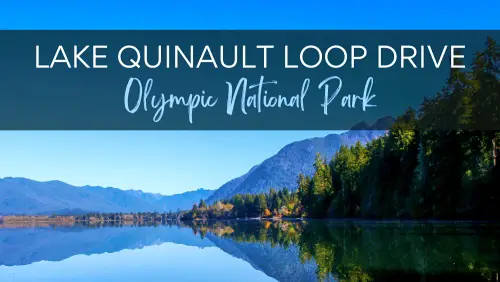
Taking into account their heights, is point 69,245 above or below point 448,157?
below

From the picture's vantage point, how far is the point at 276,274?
23828mm

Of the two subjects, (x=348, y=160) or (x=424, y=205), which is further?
(x=348, y=160)

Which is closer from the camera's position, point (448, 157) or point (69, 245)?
point (69, 245)

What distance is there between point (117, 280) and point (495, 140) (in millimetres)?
46962

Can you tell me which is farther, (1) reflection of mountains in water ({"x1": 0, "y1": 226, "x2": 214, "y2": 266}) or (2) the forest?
(2) the forest

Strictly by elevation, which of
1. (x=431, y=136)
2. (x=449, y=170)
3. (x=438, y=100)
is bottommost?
(x=449, y=170)

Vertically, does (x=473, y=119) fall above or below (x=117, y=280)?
above

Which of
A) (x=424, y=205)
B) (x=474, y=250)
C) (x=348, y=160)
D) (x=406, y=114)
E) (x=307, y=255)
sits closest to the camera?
(x=474, y=250)

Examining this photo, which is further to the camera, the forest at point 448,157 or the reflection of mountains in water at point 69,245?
the forest at point 448,157

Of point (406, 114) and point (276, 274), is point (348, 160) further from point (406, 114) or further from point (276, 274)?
point (276, 274)

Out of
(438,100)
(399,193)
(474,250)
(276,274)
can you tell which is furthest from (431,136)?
(276,274)

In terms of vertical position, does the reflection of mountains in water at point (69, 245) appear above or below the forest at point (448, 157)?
below

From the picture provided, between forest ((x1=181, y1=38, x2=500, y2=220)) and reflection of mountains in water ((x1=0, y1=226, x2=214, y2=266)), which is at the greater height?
forest ((x1=181, y1=38, x2=500, y2=220))

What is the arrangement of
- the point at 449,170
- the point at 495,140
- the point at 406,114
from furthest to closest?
the point at 406,114 → the point at 449,170 → the point at 495,140
